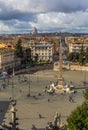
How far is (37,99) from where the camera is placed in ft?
175

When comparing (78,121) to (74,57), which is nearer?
(78,121)

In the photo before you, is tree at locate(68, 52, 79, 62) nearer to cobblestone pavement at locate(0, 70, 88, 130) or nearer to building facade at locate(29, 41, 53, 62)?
building facade at locate(29, 41, 53, 62)

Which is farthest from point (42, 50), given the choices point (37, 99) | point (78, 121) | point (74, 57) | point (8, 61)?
point (78, 121)

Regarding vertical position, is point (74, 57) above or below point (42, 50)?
below

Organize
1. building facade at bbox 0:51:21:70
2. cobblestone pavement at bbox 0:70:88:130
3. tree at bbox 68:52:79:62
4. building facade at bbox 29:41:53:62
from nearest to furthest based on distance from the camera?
cobblestone pavement at bbox 0:70:88:130 → building facade at bbox 0:51:21:70 → tree at bbox 68:52:79:62 → building facade at bbox 29:41:53:62

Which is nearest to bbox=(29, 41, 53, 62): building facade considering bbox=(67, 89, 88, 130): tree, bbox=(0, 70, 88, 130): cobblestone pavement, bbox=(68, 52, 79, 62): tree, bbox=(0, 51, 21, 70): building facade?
bbox=(68, 52, 79, 62): tree

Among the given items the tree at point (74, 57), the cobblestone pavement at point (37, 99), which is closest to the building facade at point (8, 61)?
the cobblestone pavement at point (37, 99)

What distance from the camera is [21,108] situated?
4588 centimetres

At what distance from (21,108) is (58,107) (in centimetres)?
429

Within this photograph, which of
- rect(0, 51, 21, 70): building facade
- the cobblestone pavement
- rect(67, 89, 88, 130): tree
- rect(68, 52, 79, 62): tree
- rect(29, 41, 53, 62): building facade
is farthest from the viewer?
rect(29, 41, 53, 62): building facade

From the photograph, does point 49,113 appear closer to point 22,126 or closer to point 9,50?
point 22,126

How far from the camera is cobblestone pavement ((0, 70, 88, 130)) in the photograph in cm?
4069

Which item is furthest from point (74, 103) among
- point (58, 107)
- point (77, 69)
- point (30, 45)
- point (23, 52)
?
point (30, 45)

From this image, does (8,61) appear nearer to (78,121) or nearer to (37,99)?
(37,99)
